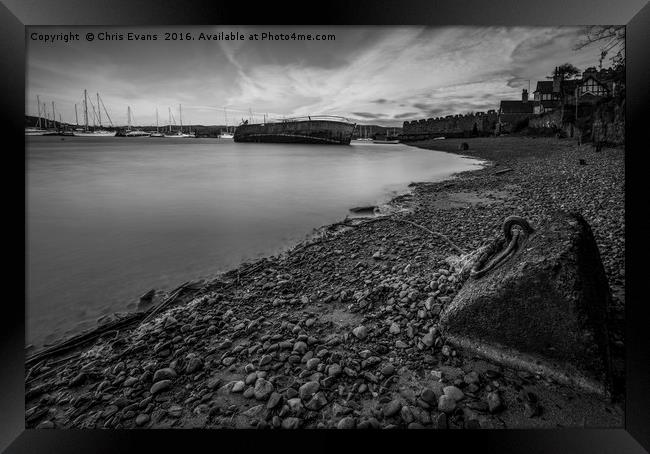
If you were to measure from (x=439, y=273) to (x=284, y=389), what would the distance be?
6.36 ft

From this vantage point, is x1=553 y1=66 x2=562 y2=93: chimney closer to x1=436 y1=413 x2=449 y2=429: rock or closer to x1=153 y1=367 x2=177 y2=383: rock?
x1=436 y1=413 x2=449 y2=429: rock

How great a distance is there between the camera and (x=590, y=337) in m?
1.73

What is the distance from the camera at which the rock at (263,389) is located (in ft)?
A: 6.31

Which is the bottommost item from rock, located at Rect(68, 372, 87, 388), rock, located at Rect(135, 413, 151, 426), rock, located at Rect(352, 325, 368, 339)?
rock, located at Rect(135, 413, 151, 426)

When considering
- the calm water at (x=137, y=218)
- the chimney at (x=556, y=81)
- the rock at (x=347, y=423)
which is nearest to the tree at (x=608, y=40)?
the chimney at (x=556, y=81)

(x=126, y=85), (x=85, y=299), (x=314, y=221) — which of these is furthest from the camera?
(x=314, y=221)

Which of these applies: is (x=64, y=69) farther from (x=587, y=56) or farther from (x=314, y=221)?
(x=587, y=56)

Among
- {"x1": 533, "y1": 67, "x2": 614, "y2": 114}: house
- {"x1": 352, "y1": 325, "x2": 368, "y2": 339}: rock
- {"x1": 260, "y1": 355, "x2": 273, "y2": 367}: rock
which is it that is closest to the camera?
{"x1": 260, "y1": 355, "x2": 273, "y2": 367}: rock

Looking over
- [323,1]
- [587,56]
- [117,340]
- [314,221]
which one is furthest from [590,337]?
[314,221]

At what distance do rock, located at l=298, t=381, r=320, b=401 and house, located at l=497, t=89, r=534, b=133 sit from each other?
16.1 ft

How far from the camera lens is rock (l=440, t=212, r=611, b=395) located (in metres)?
1.75

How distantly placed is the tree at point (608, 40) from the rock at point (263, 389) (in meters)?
3.16

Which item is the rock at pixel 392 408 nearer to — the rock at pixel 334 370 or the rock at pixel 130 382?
the rock at pixel 334 370

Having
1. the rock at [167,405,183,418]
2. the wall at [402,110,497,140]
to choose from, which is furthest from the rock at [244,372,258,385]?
the wall at [402,110,497,140]
